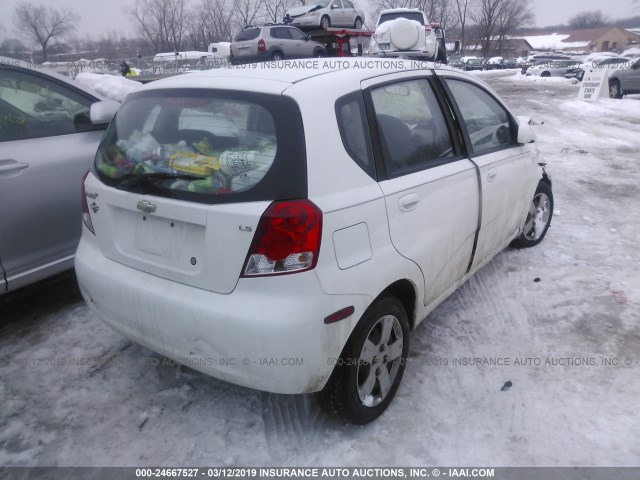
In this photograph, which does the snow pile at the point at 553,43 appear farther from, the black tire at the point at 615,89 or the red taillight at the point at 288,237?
the red taillight at the point at 288,237

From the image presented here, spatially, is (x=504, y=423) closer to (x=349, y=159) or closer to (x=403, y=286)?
(x=403, y=286)

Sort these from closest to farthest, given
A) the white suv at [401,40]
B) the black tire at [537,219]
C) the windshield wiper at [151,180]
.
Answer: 1. the windshield wiper at [151,180]
2. the black tire at [537,219]
3. the white suv at [401,40]

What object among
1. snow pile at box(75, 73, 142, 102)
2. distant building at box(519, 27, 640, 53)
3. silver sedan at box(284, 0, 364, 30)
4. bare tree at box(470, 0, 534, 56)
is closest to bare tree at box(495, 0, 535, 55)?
bare tree at box(470, 0, 534, 56)

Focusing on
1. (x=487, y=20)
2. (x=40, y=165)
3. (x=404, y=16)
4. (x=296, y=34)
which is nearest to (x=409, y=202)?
(x=40, y=165)

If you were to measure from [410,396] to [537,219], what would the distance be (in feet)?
8.90

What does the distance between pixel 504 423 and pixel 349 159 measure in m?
1.57

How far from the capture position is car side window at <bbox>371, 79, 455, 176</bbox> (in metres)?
2.49

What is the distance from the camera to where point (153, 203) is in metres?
2.26

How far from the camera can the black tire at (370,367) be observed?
228cm

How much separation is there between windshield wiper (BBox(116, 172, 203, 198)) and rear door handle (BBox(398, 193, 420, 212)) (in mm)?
969

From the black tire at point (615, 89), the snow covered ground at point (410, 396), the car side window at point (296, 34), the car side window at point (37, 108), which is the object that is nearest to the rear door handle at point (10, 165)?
the car side window at point (37, 108)

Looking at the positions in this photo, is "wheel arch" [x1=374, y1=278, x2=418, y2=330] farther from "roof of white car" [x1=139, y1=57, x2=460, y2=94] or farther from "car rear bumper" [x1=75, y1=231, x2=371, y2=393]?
"roof of white car" [x1=139, y1=57, x2=460, y2=94]

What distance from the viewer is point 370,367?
8.07 feet

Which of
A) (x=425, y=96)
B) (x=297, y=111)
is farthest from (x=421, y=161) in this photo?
(x=297, y=111)
